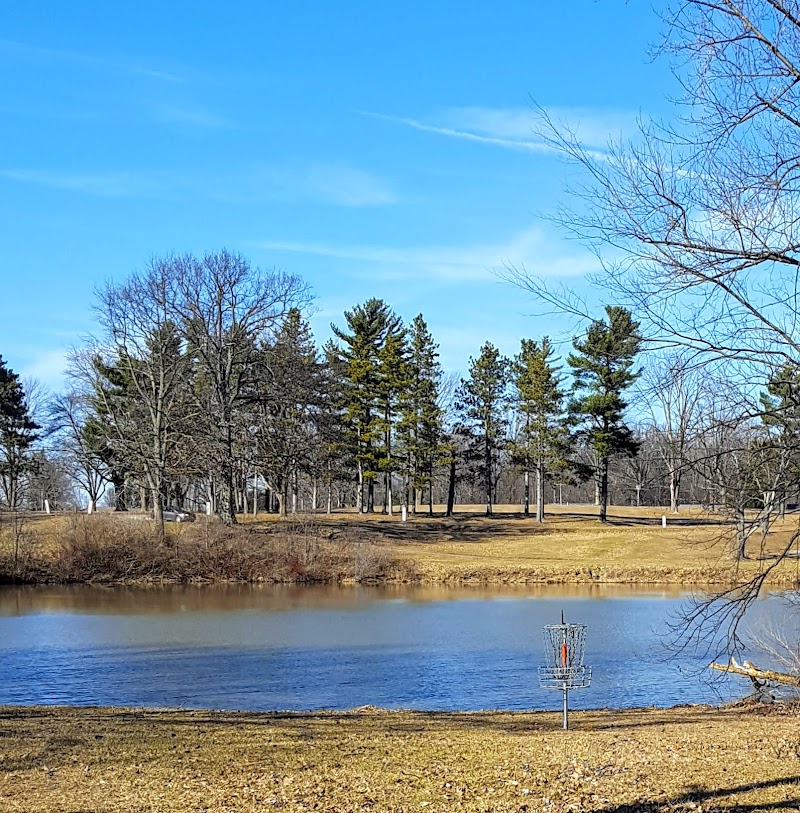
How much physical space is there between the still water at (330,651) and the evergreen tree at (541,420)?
21.5m

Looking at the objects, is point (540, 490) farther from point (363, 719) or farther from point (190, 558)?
point (363, 719)

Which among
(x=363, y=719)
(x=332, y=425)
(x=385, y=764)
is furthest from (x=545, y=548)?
(x=385, y=764)

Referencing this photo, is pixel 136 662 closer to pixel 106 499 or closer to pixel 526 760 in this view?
pixel 526 760

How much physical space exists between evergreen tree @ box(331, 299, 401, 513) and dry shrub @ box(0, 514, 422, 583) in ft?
51.4

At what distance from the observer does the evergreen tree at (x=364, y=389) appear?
5516 cm

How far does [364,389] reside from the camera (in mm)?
55562

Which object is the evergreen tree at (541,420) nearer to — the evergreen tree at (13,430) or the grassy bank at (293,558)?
the grassy bank at (293,558)

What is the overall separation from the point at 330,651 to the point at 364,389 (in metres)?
35.8

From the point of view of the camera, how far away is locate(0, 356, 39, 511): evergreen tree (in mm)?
58031

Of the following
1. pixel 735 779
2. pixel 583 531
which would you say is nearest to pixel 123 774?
pixel 735 779

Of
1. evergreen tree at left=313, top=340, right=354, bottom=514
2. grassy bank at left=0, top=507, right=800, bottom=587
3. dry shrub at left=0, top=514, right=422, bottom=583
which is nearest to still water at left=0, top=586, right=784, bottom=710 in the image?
dry shrub at left=0, top=514, right=422, bottom=583

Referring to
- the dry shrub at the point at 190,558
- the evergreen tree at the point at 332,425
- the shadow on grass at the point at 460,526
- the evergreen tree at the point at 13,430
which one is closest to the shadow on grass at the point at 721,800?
the dry shrub at the point at 190,558

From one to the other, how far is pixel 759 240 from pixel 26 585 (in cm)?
3421

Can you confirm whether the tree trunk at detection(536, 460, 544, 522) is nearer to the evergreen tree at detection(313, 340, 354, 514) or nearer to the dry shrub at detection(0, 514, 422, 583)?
the evergreen tree at detection(313, 340, 354, 514)
